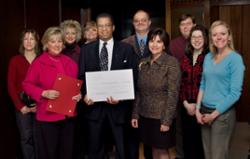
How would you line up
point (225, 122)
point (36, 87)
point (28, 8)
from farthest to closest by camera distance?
1. point (28, 8)
2. point (36, 87)
3. point (225, 122)

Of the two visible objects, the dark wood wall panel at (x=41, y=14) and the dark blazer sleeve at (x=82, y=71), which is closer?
the dark blazer sleeve at (x=82, y=71)

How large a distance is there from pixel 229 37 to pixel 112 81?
3.11 feet

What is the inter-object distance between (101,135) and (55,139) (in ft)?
1.24

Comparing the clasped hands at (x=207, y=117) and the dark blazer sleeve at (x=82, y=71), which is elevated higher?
the dark blazer sleeve at (x=82, y=71)

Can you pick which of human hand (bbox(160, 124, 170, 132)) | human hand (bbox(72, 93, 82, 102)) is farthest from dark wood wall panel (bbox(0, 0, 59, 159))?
human hand (bbox(160, 124, 170, 132))

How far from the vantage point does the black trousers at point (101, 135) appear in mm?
2924

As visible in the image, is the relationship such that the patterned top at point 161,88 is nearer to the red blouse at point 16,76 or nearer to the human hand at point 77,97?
the human hand at point 77,97

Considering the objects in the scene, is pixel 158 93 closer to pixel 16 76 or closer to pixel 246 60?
pixel 16 76

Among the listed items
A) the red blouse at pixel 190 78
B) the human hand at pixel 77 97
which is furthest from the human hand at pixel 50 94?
the red blouse at pixel 190 78

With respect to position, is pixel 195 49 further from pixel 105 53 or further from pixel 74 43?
pixel 74 43

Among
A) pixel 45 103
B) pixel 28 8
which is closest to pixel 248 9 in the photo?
pixel 28 8

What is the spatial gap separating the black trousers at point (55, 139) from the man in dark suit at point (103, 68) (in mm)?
174

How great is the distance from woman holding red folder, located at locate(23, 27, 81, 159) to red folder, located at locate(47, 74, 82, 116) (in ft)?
0.11

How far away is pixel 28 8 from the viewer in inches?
159
